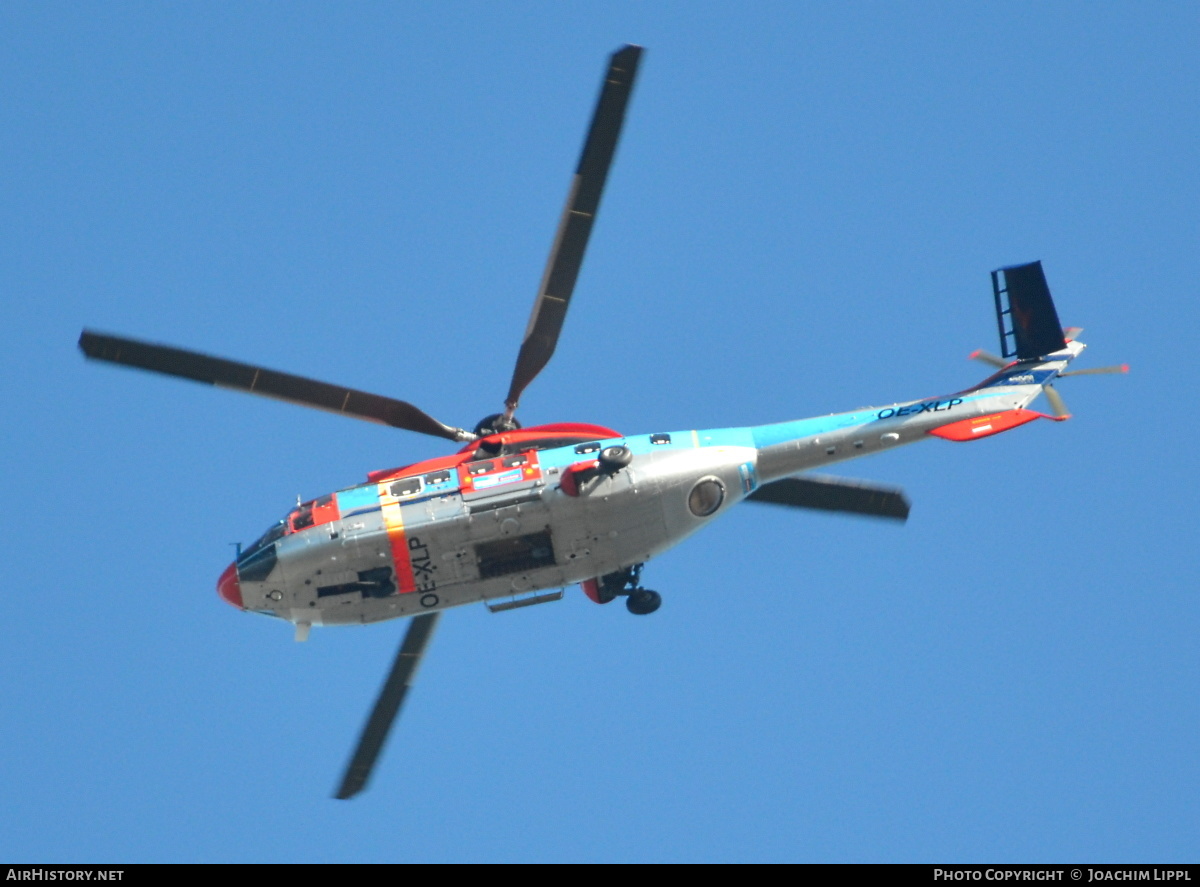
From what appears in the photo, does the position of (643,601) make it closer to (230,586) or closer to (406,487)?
(406,487)

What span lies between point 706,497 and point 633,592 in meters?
2.51

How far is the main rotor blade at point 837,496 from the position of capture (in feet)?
111

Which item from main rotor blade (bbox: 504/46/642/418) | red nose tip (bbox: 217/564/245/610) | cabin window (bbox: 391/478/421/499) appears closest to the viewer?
main rotor blade (bbox: 504/46/642/418)

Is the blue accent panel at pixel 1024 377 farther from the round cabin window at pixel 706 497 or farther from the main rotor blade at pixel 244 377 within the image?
the main rotor blade at pixel 244 377

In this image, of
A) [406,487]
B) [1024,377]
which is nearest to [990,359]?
[1024,377]

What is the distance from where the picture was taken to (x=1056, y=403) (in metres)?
31.6

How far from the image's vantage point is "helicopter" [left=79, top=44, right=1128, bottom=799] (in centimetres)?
3048

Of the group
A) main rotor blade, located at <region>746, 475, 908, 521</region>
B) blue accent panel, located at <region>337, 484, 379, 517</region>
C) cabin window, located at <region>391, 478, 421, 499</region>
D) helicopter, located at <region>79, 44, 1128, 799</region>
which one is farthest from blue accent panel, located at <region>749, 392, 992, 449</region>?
blue accent panel, located at <region>337, 484, 379, 517</region>

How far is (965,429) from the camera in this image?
31891 mm

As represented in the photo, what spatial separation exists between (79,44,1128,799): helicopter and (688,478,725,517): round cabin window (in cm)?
3

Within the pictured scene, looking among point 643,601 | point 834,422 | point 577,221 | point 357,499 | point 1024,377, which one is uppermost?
point 577,221

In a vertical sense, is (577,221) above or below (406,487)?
above

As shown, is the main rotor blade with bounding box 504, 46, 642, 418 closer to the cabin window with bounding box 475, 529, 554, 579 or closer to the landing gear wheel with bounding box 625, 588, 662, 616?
the cabin window with bounding box 475, 529, 554, 579

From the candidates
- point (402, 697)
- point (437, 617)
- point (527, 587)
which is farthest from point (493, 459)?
point (402, 697)
